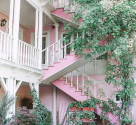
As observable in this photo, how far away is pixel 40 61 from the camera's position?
9852mm

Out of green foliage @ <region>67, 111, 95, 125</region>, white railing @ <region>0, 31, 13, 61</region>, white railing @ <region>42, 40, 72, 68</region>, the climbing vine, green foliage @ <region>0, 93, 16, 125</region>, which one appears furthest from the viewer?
white railing @ <region>42, 40, 72, 68</region>

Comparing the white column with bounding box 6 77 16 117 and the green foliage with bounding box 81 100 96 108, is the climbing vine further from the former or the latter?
the white column with bounding box 6 77 16 117

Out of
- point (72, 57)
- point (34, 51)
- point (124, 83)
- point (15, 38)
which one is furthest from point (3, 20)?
point (124, 83)

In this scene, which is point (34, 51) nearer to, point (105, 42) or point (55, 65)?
point (55, 65)

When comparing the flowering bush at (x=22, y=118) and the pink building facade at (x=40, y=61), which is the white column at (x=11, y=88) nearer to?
the pink building facade at (x=40, y=61)

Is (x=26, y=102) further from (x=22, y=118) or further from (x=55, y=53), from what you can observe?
(x=22, y=118)

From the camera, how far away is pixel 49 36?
41.6ft

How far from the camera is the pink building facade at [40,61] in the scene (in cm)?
801

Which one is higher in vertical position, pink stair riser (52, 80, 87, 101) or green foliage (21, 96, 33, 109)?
pink stair riser (52, 80, 87, 101)

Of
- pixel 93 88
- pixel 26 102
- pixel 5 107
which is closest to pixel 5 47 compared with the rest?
pixel 5 107

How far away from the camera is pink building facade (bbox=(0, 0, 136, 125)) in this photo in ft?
26.3

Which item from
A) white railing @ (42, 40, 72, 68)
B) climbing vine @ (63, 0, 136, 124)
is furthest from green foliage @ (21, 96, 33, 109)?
climbing vine @ (63, 0, 136, 124)

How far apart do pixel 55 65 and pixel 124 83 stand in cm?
337

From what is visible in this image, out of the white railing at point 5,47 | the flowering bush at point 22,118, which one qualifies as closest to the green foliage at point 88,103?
the flowering bush at point 22,118
